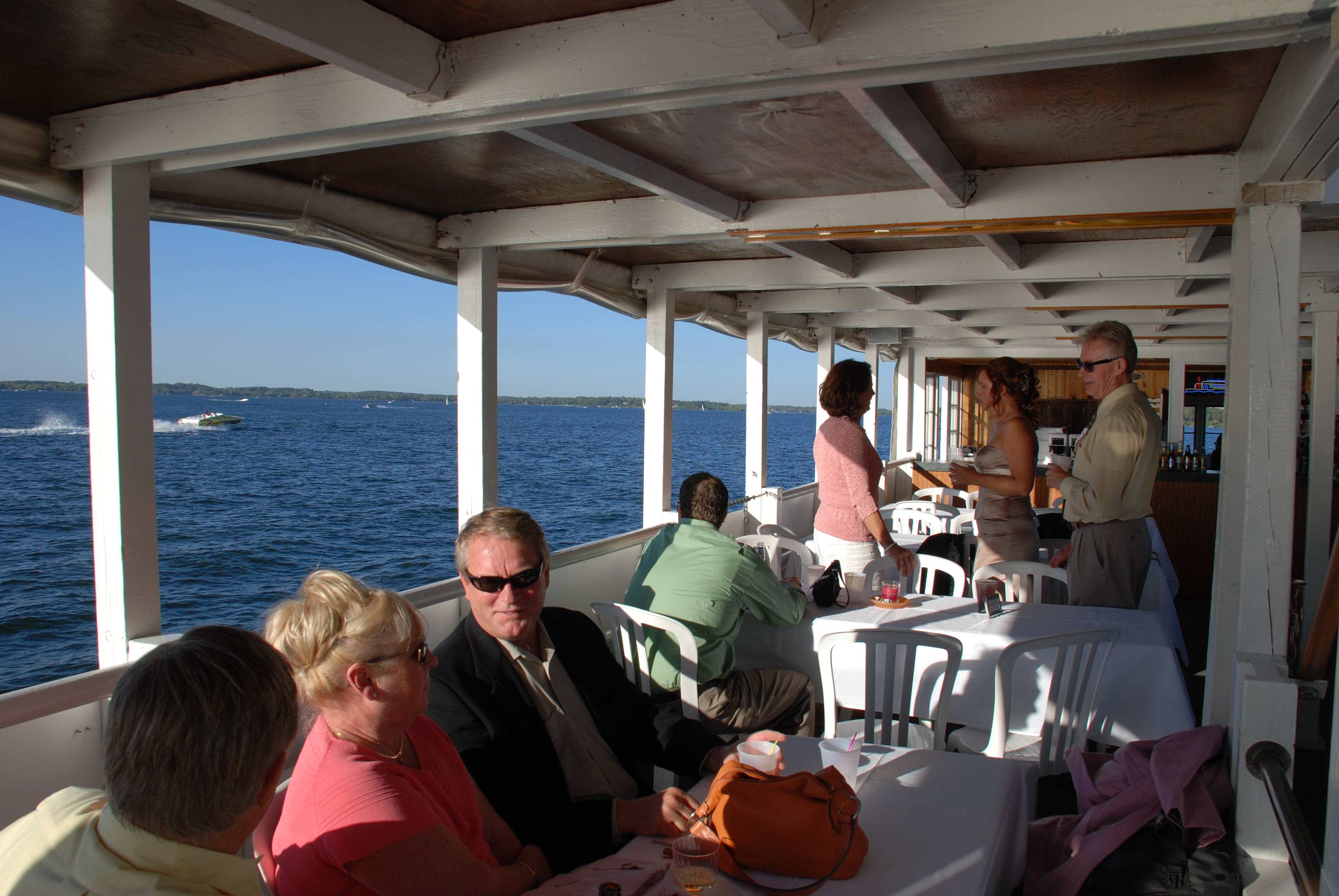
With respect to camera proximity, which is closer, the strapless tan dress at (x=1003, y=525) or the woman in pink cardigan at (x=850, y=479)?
the woman in pink cardigan at (x=850, y=479)

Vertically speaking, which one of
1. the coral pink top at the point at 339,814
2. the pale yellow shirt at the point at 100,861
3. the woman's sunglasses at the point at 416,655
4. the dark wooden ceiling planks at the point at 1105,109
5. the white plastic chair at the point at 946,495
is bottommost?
the white plastic chair at the point at 946,495

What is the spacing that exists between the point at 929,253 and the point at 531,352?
3659 cm

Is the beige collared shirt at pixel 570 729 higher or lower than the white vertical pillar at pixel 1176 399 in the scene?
lower

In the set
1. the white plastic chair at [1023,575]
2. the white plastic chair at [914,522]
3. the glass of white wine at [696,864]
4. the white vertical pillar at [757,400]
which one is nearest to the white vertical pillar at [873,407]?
the white plastic chair at [914,522]

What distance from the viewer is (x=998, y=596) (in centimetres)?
317

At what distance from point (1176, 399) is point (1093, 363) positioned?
7.11 metres

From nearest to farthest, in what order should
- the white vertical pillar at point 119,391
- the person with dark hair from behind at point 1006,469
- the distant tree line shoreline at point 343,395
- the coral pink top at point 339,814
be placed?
the coral pink top at point 339,814, the white vertical pillar at point 119,391, the person with dark hair from behind at point 1006,469, the distant tree line shoreline at point 343,395

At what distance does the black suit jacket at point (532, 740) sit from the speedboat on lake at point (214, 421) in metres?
72.6

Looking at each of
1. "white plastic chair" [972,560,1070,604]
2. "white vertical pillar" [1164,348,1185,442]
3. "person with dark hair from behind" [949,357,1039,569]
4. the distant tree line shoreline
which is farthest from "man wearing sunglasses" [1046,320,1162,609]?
the distant tree line shoreline

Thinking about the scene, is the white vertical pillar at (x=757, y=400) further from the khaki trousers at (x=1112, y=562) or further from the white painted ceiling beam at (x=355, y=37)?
the white painted ceiling beam at (x=355, y=37)

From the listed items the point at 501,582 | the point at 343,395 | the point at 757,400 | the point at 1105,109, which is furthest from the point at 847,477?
the point at 343,395

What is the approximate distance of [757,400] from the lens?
7059mm

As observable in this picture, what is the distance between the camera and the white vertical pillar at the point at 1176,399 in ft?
27.9

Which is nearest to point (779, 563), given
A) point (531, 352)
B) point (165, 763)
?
point (165, 763)
